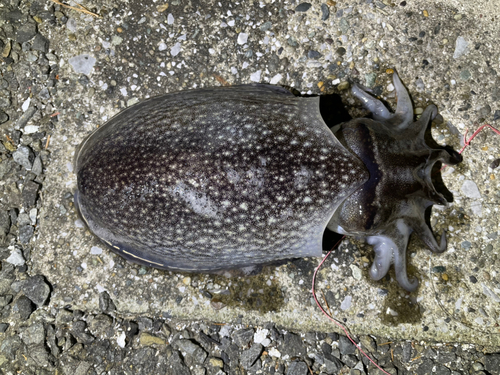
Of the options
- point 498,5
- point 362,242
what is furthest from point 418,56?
point 362,242

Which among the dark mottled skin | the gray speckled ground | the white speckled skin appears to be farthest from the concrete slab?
the dark mottled skin

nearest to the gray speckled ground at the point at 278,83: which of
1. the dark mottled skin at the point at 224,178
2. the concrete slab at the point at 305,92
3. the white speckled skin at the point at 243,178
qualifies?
the concrete slab at the point at 305,92

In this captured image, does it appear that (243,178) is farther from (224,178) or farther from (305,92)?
(305,92)

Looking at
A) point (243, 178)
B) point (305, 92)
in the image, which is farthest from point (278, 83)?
point (243, 178)

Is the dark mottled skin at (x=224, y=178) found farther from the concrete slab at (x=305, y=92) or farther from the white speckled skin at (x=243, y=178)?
the concrete slab at (x=305, y=92)

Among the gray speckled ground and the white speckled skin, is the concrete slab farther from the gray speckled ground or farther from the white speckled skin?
the white speckled skin
